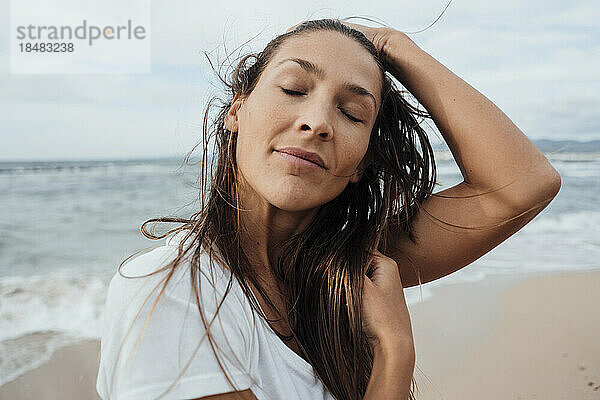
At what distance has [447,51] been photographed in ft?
40.0

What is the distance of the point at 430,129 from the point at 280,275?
706mm

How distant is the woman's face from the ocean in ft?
3.21

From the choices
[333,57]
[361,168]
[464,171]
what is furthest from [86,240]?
[333,57]

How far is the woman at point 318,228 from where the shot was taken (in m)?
1.29

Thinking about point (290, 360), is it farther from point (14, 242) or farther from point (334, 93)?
point (14, 242)

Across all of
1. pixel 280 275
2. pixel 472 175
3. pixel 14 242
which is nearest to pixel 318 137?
pixel 280 275

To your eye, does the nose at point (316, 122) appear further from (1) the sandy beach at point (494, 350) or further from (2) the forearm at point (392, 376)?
(1) the sandy beach at point (494, 350)

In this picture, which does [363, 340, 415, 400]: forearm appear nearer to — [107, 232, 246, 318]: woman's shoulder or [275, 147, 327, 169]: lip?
[107, 232, 246, 318]: woman's shoulder

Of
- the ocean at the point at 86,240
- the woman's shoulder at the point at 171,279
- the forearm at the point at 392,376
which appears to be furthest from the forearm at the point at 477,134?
the ocean at the point at 86,240

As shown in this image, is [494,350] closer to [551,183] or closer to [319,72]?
[551,183]

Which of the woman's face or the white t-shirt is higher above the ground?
the woman's face

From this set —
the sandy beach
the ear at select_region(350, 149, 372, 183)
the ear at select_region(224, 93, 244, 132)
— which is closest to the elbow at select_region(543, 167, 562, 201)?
the ear at select_region(350, 149, 372, 183)

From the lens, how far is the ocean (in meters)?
5.14

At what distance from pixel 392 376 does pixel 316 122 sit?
2.11 ft
